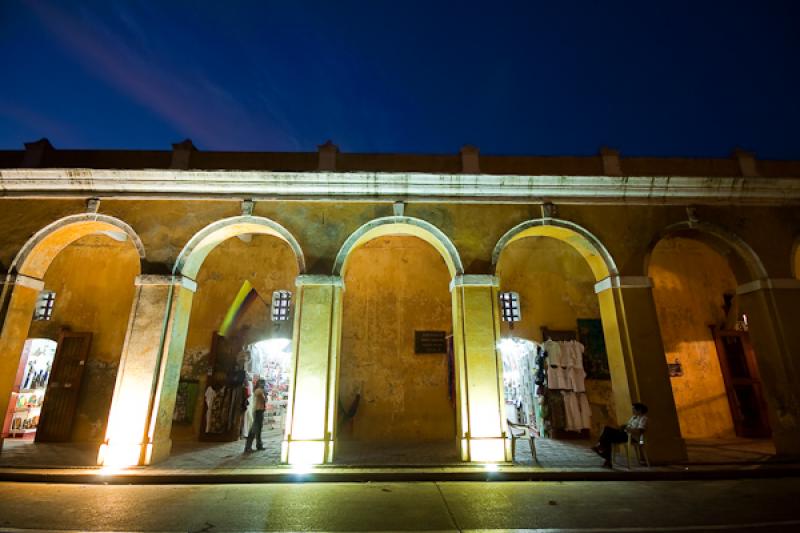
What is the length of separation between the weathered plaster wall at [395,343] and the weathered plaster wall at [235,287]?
2230 mm

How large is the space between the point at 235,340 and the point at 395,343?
4.91m

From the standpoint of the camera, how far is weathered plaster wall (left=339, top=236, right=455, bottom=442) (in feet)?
37.5

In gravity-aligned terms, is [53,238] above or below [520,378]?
above

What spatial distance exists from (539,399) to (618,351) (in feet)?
13.2

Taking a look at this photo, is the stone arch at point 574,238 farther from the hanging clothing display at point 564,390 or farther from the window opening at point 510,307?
the window opening at point 510,307

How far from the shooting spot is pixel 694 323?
12.2 metres

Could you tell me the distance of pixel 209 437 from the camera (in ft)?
35.1

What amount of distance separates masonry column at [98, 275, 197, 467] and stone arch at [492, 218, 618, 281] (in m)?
7.20

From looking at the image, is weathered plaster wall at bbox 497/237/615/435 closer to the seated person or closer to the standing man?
the seated person

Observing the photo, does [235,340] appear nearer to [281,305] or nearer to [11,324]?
[281,305]

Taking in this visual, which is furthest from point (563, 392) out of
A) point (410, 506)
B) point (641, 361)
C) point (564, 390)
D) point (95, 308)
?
point (95, 308)

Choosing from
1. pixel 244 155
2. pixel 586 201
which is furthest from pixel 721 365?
pixel 244 155

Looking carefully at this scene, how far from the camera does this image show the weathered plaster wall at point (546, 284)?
40.5 feet

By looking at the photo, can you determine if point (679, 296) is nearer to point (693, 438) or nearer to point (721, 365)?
point (721, 365)
